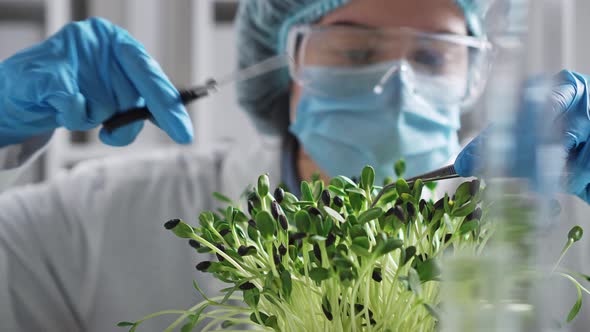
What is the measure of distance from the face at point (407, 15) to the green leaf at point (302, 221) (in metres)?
0.73

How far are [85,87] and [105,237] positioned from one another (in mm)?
456

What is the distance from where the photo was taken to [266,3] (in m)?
1.21

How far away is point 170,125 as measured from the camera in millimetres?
797

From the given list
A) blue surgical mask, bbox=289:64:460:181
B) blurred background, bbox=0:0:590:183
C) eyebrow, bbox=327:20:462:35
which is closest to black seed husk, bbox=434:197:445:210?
blue surgical mask, bbox=289:64:460:181

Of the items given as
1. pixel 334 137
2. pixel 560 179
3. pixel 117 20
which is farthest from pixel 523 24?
pixel 117 20

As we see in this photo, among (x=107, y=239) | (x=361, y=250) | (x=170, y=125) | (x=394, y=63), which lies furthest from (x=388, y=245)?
(x=107, y=239)

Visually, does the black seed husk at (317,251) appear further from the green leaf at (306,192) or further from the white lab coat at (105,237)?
the white lab coat at (105,237)

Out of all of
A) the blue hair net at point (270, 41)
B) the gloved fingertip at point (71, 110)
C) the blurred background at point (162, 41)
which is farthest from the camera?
the blurred background at point (162, 41)

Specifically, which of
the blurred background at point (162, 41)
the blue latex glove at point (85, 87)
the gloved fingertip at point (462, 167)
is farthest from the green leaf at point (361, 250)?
the blurred background at point (162, 41)

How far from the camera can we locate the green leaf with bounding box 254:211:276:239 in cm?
42

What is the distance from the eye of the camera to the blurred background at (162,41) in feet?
7.06

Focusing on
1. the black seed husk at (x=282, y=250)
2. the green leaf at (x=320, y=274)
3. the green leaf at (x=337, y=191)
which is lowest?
the green leaf at (x=320, y=274)

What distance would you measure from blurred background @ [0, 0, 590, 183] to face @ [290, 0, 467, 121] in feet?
3.63

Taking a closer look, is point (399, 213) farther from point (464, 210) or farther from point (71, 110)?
point (71, 110)
